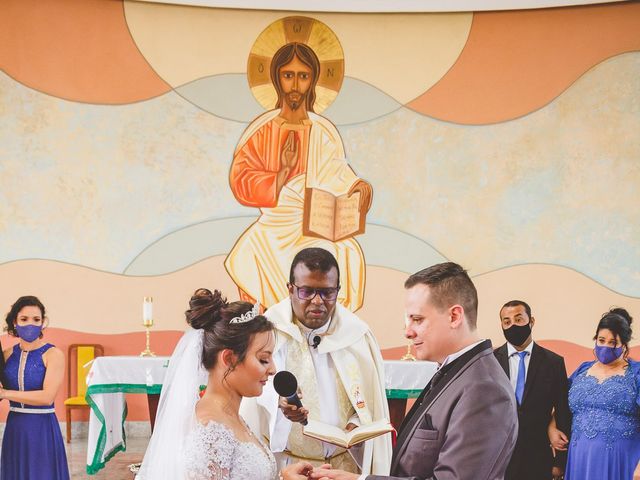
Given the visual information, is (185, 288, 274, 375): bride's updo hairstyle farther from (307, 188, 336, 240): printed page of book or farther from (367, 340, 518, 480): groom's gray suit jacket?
(307, 188, 336, 240): printed page of book

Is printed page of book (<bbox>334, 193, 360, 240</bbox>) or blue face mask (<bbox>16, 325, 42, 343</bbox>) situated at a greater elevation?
printed page of book (<bbox>334, 193, 360, 240</bbox>)

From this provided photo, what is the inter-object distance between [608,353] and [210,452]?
338 cm

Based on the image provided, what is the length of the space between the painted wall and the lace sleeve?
620 cm

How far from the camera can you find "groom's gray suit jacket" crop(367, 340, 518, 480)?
2.23 m

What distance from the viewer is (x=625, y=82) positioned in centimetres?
888

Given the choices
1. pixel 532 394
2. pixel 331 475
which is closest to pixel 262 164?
pixel 532 394

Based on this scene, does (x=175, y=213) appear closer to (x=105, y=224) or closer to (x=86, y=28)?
(x=105, y=224)

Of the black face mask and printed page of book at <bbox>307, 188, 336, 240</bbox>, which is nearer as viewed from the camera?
the black face mask

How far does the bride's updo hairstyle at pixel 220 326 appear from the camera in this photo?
106 inches

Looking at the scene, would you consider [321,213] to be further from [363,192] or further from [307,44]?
[307,44]

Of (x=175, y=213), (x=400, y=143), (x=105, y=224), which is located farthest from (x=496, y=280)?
(x=105, y=224)

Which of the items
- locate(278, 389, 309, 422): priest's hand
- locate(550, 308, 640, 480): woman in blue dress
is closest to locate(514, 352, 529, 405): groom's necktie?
locate(550, 308, 640, 480): woman in blue dress

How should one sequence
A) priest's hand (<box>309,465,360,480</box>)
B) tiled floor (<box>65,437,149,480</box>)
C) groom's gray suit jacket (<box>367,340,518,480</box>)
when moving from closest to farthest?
groom's gray suit jacket (<box>367,340,518,480</box>) < priest's hand (<box>309,465,360,480</box>) < tiled floor (<box>65,437,149,480</box>)

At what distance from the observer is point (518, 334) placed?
5555mm
